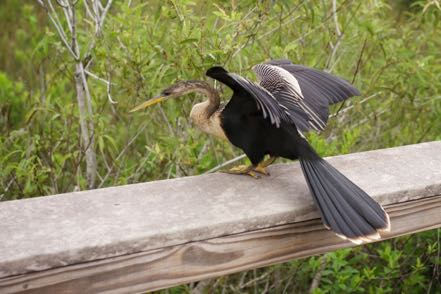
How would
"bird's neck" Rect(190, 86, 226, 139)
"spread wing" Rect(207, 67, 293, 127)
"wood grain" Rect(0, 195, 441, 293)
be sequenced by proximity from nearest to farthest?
"wood grain" Rect(0, 195, 441, 293)
"spread wing" Rect(207, 67, 293, 127)
"bird's neck" Rect(190, 86, 226, 139)

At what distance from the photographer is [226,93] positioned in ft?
9.62

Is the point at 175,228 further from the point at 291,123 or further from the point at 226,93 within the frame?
the point at 226,93

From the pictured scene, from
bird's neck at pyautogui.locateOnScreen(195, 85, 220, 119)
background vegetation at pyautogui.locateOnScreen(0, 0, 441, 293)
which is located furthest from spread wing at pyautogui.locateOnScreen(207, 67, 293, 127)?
background vegetation at pyautogui.locateOnScreen(0, 0, 441, 293)

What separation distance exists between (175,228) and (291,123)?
770 mm

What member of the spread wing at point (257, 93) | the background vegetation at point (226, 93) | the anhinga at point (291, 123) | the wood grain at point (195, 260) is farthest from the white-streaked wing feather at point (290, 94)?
the wood grain at point (195, 260)

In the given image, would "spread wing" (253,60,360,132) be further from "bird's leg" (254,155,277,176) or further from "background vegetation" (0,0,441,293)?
"background vegetation" (0,0,441,293)

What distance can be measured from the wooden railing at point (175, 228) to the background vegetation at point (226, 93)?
83 cm

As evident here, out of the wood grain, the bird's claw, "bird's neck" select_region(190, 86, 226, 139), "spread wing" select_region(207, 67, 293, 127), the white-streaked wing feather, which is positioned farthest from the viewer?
"bird's neck" select_region(190, 86, 226, 139)

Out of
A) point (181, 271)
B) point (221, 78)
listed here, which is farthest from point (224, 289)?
point (181, 271)

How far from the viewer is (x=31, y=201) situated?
1.45m

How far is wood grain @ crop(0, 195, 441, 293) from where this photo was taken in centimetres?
120

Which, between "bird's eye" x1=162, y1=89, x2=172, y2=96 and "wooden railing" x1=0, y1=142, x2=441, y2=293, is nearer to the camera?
"wooden railing" x1=0, y1=142, x2=441, y2=293

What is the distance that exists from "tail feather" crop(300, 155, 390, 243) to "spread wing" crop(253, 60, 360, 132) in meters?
0.34

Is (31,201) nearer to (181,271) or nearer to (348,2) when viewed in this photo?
(181,271)
